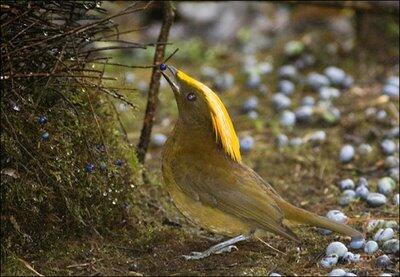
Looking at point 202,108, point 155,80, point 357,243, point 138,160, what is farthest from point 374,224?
point 155,80

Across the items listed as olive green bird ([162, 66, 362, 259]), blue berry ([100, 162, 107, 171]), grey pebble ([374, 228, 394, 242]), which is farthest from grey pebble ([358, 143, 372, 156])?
blue berry ([100, 162, 107, 171])

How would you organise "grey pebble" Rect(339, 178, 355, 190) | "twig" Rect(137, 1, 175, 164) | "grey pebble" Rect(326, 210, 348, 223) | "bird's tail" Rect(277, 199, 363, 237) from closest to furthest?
"bird's tail" Rect(277, 199, 363, 237) < "grey pebble" Rect(326, 210, 348, 223) < "twig" Rect(137, 1, 175, 164) < "grey pebble" Rect(339, 178, 355, 190)

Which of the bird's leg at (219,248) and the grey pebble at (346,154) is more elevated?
the grey pebble at (346,154)

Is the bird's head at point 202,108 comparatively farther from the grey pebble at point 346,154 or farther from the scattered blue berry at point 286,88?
the scattered blue berry at point 286,88

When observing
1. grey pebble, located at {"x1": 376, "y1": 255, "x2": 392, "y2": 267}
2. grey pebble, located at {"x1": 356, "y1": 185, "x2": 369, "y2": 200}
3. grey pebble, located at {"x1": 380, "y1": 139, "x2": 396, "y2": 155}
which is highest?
grey pebble, located at {"x1": 380, "y1": 139, "x2": 396, "y2": 155}

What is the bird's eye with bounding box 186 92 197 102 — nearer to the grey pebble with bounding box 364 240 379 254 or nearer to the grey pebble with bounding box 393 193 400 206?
the grey pebble with bounding box 364 240 379 254

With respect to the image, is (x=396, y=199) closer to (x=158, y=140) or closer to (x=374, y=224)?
(x=374, y=224)

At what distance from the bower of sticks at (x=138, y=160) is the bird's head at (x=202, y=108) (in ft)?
0.65

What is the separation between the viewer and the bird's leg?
4.69 metres

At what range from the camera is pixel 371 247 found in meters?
4.82

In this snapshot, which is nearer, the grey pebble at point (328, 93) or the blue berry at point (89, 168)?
the blue berry at point (89, 168)

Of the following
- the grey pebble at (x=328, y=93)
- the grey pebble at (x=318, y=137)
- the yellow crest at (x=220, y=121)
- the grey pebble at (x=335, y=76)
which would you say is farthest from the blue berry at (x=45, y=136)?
the grey pebble at (x=335, y=76)

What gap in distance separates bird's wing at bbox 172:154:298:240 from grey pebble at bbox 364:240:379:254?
598mm

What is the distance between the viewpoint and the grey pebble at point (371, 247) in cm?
481
